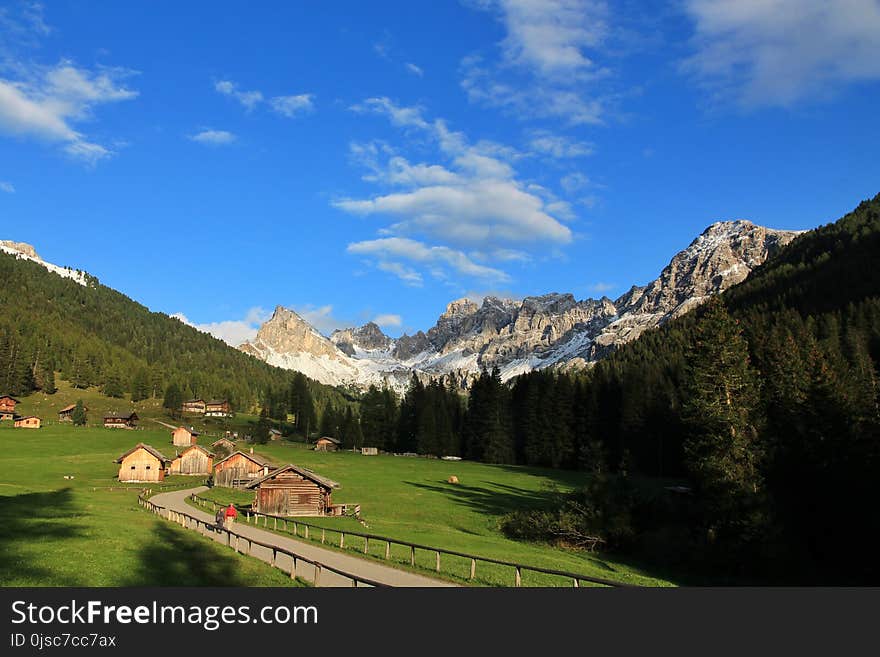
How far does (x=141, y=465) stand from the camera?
90938mm

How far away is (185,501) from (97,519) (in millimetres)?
32573

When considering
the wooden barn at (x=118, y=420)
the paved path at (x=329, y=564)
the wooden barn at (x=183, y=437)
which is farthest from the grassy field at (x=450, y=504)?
the wooden barn at (x=118, y=420)

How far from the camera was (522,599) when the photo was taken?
16.8 meters

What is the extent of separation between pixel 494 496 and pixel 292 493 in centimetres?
2628

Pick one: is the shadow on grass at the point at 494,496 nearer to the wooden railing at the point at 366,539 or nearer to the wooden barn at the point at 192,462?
the wooden railing at the point at 366,539

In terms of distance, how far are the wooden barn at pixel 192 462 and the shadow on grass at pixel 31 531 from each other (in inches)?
2264

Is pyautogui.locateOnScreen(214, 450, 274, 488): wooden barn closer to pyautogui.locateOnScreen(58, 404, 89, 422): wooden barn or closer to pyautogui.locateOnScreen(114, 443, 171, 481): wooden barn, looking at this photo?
pyautogui.locateOnScreen(114, 443, 171, 481): wooden barn

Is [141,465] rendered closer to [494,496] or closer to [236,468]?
[236,468]

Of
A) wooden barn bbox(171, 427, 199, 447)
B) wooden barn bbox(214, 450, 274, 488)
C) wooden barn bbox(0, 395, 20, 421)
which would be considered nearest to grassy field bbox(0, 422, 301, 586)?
wooden barn bbox(214, 450, 274, 488)

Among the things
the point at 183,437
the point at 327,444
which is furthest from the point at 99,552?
the point at 327,444

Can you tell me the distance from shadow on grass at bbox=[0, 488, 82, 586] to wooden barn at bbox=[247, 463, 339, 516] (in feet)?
56.4

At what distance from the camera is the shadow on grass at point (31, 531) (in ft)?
61.3

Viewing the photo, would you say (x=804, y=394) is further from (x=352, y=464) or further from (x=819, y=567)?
(x=352, y=464)

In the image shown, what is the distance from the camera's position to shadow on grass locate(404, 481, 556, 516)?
210 ft
